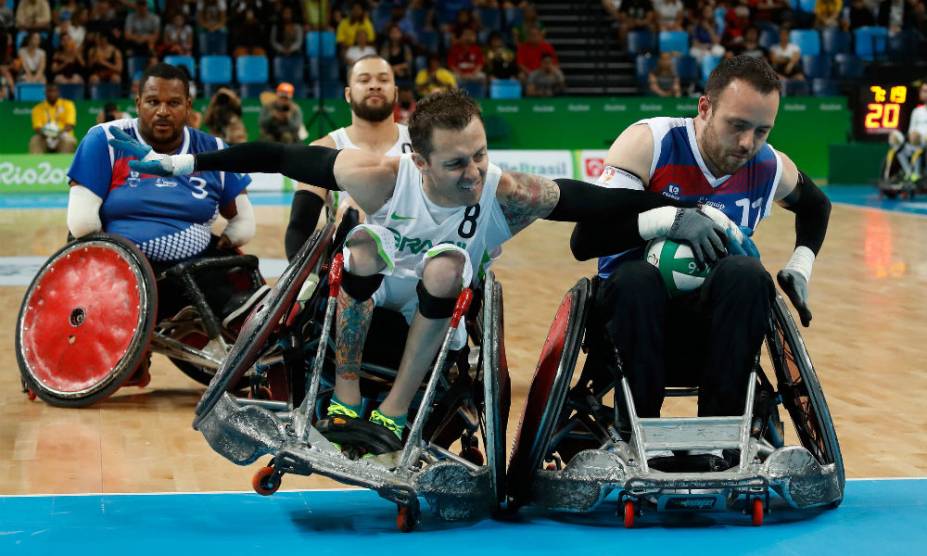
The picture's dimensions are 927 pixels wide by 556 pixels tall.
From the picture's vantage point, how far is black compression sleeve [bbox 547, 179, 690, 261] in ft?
15.1

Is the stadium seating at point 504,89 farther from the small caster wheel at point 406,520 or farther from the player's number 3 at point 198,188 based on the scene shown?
the small caster wheel at point 406,520

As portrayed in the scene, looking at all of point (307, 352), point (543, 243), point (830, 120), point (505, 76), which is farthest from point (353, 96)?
point (830, 120)

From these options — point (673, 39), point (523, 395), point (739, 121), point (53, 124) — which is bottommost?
point (53, 124)

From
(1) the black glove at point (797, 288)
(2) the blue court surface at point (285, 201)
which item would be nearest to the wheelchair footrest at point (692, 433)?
A: (1) the black glove at point (797, 288)

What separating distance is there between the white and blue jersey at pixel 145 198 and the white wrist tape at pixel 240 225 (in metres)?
0.17

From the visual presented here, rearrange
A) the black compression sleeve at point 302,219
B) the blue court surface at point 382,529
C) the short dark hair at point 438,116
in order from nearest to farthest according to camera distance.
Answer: the blue court surface at point 382,529 → the short dark hair at point 438,116 → the black compression sleeve at point 302,219

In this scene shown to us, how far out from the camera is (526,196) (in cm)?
462

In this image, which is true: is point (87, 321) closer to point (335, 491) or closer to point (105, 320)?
point (105, 320)

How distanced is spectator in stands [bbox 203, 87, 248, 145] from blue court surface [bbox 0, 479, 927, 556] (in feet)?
45.7

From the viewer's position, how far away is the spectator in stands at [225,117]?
60.1ft

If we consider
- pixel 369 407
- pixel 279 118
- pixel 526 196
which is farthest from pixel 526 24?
pixel 526 196

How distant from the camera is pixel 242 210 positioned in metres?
7.04

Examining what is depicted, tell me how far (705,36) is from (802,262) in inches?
827

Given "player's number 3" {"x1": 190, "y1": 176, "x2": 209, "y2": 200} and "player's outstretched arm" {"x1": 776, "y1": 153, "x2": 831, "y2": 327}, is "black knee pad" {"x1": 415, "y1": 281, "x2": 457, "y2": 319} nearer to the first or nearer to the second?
"player's outstretched arm" {"x1": 776, "y1": 153, "x2": 831, "y2": 327}
